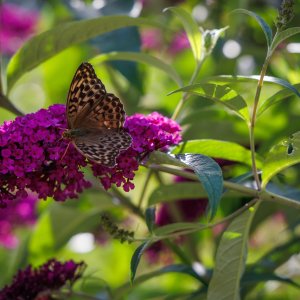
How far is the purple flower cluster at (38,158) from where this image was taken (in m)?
1.55

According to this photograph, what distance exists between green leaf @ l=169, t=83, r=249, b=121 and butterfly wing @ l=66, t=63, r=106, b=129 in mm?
284

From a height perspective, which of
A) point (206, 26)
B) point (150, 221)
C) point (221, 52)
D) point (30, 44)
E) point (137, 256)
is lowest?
point (137, 256)

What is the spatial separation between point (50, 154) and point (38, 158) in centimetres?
3

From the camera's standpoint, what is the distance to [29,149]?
5.08ft

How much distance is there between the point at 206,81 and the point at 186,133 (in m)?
0.71

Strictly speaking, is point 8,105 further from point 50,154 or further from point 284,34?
point 284,34

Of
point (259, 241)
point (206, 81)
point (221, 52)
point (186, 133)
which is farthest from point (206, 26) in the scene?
point (206, 81)

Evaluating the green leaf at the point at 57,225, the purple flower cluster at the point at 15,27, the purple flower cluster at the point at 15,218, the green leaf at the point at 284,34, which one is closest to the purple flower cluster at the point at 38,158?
the green leaf at the point at 284,34

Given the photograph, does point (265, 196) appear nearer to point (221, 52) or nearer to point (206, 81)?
point (206, 81)

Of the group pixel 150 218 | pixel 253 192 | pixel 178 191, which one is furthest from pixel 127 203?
pixel 253 192

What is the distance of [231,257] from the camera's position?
1.70 meters

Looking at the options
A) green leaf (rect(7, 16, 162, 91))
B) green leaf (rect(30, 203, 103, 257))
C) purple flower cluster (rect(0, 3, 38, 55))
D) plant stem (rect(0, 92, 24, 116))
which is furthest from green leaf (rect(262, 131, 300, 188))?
purple flower cluster (rect(0, 3, 38, 55))

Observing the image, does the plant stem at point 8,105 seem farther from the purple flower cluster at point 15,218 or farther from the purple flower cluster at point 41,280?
the purple flower cluster at point 15,218

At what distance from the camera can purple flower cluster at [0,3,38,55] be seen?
426 centimetres
